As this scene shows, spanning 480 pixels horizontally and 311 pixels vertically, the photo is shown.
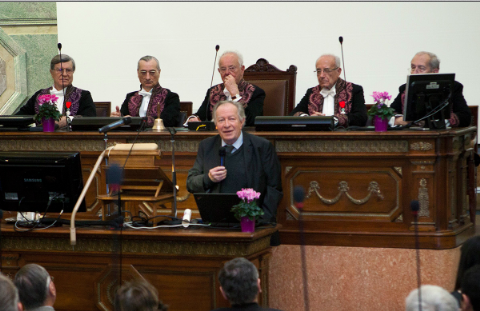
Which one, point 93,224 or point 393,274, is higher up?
point 93,224

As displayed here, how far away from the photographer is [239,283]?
2.68m

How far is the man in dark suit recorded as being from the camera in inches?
159

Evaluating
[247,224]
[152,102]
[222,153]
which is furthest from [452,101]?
[152,102]

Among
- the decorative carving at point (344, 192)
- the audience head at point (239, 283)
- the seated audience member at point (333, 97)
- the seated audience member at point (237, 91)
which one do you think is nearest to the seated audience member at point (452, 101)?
the seated audience member at point (333, 97)

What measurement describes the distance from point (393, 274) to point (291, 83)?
7.23 feet

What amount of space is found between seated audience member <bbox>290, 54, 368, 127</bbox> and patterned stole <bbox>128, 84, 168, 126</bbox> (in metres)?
1.20

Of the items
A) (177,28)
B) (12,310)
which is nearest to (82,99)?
(177,28)

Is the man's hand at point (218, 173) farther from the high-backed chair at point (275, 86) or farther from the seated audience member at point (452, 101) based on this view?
the high-backed chair at point (275, 86)

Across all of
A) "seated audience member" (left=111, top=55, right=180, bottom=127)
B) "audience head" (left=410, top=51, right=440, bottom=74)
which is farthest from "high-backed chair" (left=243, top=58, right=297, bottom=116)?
"audience head" (left=410, top=51, right=440, bottom=74)

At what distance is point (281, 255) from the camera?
4.48m

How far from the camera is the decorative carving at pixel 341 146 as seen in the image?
170 inches

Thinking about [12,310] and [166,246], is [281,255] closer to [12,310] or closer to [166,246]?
[166,246]

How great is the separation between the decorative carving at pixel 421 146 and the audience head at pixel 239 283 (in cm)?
193

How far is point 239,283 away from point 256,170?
4.76 ft
